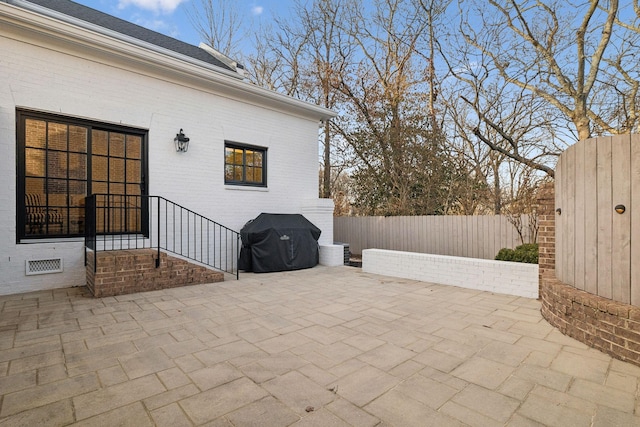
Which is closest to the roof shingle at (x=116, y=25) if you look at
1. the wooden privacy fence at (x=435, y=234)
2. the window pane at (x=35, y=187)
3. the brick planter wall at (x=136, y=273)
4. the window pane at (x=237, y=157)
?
the window pane at (x=237, y=157)

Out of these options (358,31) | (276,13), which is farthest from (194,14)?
(358,31)

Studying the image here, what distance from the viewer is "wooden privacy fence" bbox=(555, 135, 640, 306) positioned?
257 centimetres

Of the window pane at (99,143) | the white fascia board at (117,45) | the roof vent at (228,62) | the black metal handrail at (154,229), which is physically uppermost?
the roof vent at (228,62)

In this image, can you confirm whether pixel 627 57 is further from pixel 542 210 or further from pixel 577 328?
pixel 577 328

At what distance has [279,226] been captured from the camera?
22.1ft

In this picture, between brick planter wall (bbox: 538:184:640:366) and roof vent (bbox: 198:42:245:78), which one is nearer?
brick planter wall (bbox: 538:184:640:366)

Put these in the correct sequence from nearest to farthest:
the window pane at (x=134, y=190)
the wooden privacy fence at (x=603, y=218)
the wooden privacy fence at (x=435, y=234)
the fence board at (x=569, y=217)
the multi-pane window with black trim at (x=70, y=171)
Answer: the wooden privacy fence at (x=603, y=218) < the fence board at (x=569, y=217) < the multi-pane window with black trim at (x=70, y=171) < the window pane at (x=134, y=190) < the wooden privacy fence at (x=435, y=234)

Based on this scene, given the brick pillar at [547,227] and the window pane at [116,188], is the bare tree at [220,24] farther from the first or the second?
the brick pillar at [547,227]

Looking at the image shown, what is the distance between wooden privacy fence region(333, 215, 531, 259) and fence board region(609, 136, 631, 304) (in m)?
4.55

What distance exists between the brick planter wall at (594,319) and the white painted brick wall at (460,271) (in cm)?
88

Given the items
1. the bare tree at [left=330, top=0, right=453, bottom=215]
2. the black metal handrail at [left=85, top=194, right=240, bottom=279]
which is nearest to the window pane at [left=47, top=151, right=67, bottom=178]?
the black metal handrail at [left=85, top=194, right=240, bottom=279]

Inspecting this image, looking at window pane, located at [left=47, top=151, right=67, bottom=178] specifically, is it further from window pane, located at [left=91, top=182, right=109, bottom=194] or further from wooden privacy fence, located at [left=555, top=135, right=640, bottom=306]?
wooden privacy fence, located at [left=555, top=135, right=640, bottom=306]

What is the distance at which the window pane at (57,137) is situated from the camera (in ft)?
16.9

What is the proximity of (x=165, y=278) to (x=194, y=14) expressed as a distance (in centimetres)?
1187
